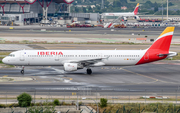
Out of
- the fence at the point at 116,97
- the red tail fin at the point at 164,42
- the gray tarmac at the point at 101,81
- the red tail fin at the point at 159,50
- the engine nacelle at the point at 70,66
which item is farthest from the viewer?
the red tail fin at the point at 164,42

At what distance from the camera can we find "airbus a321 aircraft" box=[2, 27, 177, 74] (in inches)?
2233

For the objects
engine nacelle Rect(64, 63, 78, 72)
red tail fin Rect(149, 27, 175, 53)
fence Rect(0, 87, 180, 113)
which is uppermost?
red tail fin Rect(149, 27, 175, 53)

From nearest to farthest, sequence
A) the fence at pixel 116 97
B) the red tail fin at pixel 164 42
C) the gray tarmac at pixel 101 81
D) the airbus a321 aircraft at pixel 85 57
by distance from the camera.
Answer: the fence at pixel 116 97, the gray tarmac at pixel 101 81, the airbus a321 aircraft at pixel 85 57, the red tail fin at pixel 164 42

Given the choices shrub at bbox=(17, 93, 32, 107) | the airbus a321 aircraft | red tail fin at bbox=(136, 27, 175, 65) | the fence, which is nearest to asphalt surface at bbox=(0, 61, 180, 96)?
the fence

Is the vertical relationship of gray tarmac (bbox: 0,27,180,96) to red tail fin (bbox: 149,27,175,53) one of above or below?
below

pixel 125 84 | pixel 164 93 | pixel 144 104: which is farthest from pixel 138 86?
pixel 144 104

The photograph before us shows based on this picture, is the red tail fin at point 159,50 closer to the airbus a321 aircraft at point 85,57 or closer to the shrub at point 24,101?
the airbus a321 aircraft at point 85,57

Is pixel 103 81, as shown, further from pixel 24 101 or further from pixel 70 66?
pixel 24 101

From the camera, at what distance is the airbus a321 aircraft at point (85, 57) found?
56719 millimetres

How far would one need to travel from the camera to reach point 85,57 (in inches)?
2274

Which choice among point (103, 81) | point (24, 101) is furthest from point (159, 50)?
point (24, 101)

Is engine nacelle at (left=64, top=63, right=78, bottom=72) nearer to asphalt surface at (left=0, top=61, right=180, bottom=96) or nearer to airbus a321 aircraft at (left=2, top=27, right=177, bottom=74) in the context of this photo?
airbus a321 aircraft at (left=2, top=27, right=177, bottom=74)

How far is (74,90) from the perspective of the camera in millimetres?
43375

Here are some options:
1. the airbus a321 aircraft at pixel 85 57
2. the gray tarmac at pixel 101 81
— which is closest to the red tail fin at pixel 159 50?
the airbus a321 aircraft at pixel 85 57
